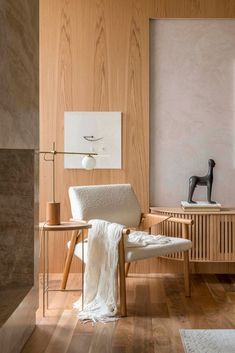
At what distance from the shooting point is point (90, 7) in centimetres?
398

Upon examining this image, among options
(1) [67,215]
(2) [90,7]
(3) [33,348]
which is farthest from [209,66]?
(3) [33,348]

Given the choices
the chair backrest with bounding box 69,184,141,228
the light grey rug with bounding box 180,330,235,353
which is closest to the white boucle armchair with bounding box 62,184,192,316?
the chair backrest with bounding box 69,184,141,228

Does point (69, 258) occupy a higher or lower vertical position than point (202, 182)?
lower

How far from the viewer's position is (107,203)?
3.61m

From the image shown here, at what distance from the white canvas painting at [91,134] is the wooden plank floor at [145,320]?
1.10 m

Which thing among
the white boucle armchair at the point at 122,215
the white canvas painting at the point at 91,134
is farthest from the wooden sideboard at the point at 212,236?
the white canvas painting at the point at 91,134

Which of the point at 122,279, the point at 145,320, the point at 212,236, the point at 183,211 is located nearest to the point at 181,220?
the point at 183,211

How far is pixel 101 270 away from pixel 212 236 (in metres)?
1.06

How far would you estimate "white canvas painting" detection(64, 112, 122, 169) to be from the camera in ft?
13.1

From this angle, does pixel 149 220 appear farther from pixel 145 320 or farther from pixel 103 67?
pixel 103 67

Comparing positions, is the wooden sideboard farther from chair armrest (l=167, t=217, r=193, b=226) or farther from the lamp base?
the lamp base

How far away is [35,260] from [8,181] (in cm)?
50

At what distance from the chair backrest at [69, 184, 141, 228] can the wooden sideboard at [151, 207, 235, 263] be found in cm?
37

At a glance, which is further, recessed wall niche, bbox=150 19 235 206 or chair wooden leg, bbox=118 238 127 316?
recessed wall niche, bbox=150 19 235 206
